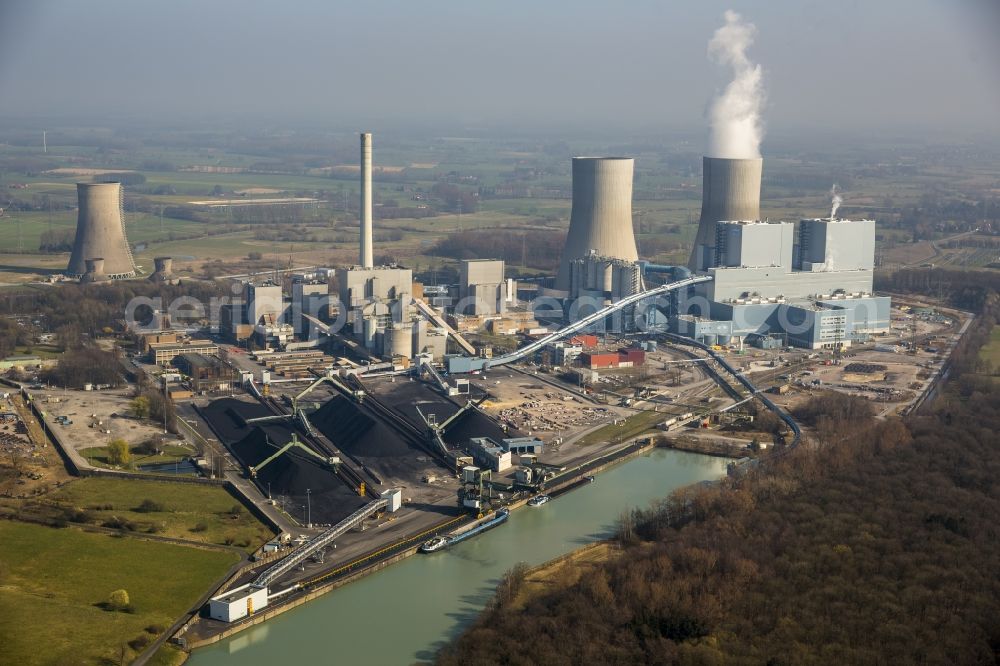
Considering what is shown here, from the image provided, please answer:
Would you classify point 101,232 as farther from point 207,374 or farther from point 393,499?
point 393,499

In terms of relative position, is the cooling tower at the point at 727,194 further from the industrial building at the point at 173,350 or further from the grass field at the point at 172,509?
the grass field at the point at 172,509

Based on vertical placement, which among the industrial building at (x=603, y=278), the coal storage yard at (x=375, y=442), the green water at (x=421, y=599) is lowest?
the green water at (x=421, y=599)

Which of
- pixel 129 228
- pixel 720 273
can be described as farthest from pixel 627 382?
pixel 129 228

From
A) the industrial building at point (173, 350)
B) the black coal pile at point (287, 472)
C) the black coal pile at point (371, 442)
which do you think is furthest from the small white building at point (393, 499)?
the industrial building at point (173, 350)

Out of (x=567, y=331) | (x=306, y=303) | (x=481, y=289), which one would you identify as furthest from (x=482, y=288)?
(x=306, y=303)

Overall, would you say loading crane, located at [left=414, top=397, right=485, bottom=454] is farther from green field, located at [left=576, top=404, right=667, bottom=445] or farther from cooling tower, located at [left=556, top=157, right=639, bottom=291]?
cooling tower, located at [left=556, top=157, right=639, bottom=291]

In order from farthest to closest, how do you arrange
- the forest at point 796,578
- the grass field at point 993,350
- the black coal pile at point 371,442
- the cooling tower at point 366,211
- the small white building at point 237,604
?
the cooling tower at point 366,211, the grass field at point 993,350, the black coal pile at point 371,442, the small white building at point 237,604, the forest at point 796,578

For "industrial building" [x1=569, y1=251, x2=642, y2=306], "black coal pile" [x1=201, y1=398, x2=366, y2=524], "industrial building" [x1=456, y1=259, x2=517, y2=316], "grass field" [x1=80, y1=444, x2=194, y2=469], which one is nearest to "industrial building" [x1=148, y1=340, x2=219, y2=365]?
"black coal pile" [x1=201, y1=398, x2=366, y2=524]
